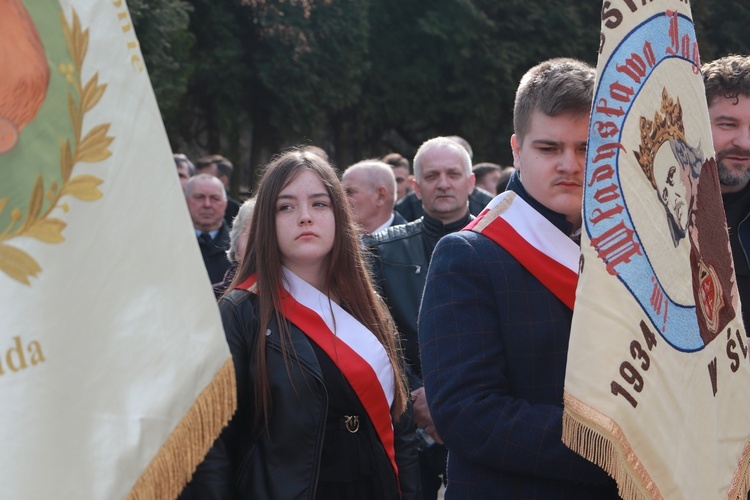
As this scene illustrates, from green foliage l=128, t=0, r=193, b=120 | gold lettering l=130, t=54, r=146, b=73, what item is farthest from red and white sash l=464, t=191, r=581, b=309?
green foliage l=128, t=0, r=193, b=120

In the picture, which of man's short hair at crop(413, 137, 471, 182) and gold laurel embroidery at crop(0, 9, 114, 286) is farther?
man's short hair at crop(413, 137, 471, 182)

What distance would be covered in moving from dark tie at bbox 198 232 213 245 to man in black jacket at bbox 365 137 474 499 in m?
1.87

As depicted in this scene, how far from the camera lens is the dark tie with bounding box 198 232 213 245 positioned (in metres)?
6.90

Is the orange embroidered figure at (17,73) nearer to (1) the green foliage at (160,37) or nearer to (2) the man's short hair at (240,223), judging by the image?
(2) the man's short hair at (240,223)

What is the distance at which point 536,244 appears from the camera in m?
2.55

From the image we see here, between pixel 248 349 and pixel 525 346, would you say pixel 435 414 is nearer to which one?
pixel 525 346

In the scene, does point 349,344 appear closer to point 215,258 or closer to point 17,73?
point 17,73

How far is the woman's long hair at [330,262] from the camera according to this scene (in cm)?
333

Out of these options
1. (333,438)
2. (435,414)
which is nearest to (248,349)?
(333,438)

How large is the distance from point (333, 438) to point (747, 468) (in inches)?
47.6

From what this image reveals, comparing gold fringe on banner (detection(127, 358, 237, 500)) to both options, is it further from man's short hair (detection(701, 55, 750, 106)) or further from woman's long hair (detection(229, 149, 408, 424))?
man's short hair (detection(701, 55, 750, 106))

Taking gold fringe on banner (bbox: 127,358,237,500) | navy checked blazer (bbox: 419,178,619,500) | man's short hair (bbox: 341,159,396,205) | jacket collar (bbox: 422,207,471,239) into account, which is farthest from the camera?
man's short hair (bbox: 341,159,396,205)

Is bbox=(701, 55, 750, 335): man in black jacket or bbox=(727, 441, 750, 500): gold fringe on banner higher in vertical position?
bbox=(701, 55, 750, 335): man in black jacket

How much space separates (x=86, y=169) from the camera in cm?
215
